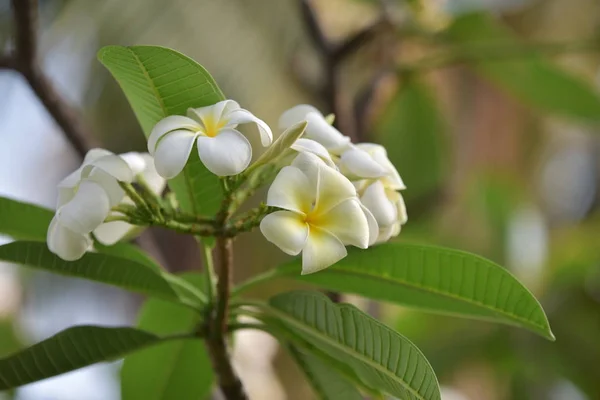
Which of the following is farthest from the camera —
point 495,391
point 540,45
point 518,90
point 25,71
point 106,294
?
point 106,294

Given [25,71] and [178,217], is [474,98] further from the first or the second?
[178,217]

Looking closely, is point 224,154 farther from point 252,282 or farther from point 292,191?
point 252,282

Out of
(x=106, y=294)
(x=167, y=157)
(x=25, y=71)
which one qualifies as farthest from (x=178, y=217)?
(x=106, y=294)

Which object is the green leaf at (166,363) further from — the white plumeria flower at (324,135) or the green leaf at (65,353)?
the white plumeria flower at (324,135)

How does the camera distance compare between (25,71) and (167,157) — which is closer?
(167,157)

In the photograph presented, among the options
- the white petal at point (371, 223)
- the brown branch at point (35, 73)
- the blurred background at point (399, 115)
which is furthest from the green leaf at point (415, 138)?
the white petal at point (371, 223)

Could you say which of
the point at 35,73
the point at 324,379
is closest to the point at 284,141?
the point at 324,379
